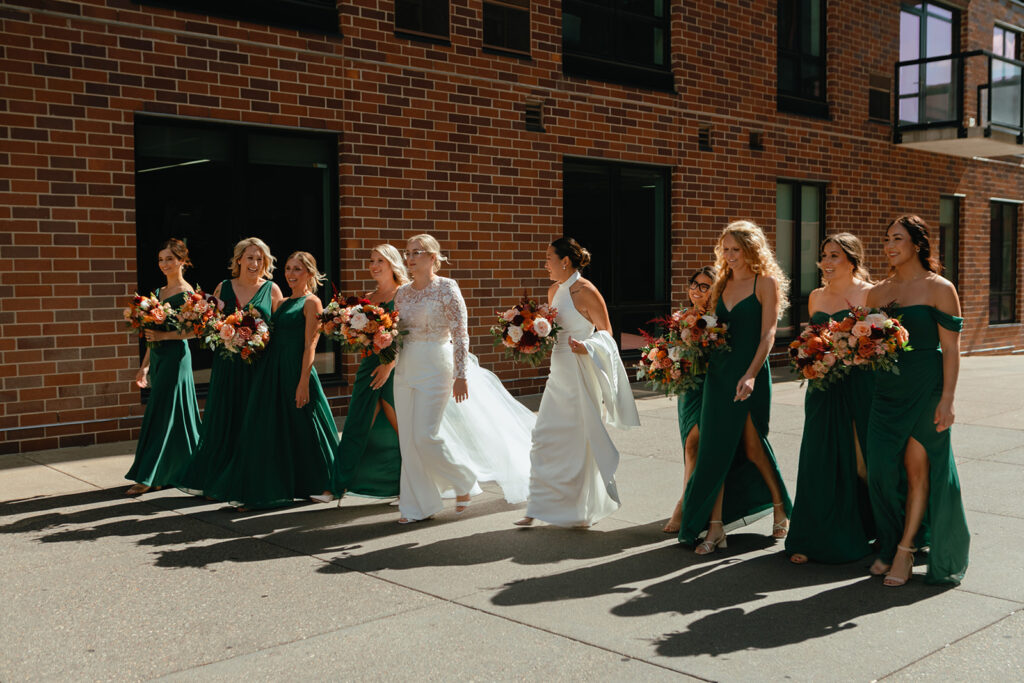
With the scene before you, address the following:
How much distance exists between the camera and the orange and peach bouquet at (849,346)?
5.18 meters

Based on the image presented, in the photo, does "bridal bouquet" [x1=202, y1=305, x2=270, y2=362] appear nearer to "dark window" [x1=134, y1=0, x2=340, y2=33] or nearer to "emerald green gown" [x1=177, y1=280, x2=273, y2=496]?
"emerald green gown" [x1=177, y1=280, x2=273, y2=496]

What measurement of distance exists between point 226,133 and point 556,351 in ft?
18.2

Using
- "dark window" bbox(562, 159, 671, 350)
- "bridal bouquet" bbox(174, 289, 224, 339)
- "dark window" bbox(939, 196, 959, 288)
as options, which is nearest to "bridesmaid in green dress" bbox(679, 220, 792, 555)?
"bridal bouquet" bbox(174, 289, 224, 339)

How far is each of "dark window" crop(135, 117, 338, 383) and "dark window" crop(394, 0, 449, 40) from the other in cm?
175

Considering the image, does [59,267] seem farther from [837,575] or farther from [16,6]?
[837,575]

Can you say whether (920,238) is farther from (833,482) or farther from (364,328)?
(364,328)

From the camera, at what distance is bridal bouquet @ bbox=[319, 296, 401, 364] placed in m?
6.73

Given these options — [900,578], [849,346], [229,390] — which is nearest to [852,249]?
[849,346]

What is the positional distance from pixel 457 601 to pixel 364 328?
239 centimetres

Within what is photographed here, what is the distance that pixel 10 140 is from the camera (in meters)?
8.86

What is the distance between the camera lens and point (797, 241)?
677 inches

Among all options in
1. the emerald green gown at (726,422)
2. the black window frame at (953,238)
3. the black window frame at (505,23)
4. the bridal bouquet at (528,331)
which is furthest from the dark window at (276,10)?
the black window frame at (953,238)

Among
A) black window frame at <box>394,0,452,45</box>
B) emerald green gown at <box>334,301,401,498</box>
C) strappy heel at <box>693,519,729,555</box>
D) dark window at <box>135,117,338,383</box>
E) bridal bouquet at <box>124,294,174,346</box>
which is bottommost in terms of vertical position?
strappy heel at <box>693,519,729,555</box>

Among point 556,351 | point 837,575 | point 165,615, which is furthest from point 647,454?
point 165,615
